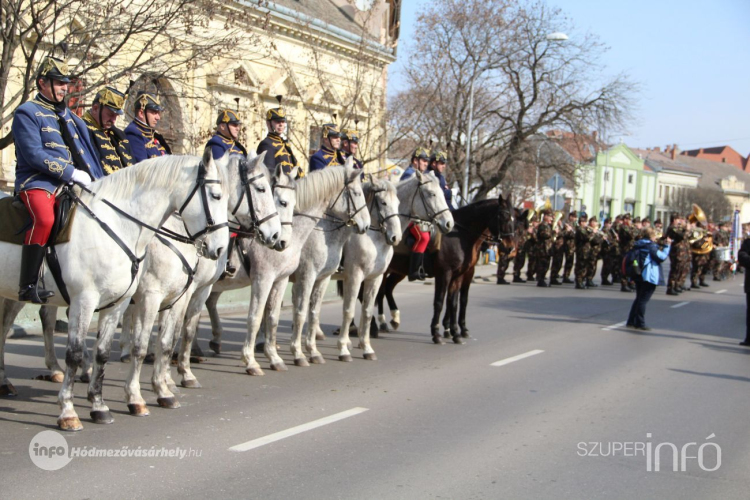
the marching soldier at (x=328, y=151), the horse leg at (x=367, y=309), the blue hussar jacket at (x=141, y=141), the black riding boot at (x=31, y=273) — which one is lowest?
the horse leg at (x=367, y=309)

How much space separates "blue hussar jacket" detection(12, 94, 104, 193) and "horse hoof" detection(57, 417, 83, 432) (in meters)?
1.90

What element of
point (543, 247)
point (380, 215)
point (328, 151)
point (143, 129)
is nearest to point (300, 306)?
point (380, 215)

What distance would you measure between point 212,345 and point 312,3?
2024cm

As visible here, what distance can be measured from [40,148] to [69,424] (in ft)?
7.55

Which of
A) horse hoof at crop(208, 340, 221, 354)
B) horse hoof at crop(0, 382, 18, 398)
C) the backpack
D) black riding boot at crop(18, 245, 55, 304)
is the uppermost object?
the backpack

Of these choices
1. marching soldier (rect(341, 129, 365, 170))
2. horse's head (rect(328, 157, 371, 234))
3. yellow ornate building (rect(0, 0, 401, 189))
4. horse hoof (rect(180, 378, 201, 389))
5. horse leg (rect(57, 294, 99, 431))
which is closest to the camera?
horse leg (rect(57, 294, 99, 431))

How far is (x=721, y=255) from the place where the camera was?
96.8 feet

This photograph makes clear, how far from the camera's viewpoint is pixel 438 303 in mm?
12273

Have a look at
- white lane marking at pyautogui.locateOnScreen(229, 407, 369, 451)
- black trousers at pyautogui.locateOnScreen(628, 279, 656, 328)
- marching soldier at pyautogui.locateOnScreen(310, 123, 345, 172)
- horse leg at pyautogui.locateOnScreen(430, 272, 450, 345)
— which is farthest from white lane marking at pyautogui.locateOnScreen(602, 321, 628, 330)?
white lane marking at pyautogui.locateOnScreen(229, 407, 369, 451)

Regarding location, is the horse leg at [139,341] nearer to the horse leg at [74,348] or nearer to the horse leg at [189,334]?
the horse leg at [74,348]

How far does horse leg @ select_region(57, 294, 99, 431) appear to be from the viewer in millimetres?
6254

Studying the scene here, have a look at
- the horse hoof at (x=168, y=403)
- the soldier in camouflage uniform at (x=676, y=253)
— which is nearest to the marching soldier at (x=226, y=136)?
the horse hoof at (x=168, y=403)

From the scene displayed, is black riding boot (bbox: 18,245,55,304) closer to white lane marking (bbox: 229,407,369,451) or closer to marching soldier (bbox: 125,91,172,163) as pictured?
white lane marking (bbox: 229,407,369,451)

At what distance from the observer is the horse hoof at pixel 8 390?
24.5 feet
